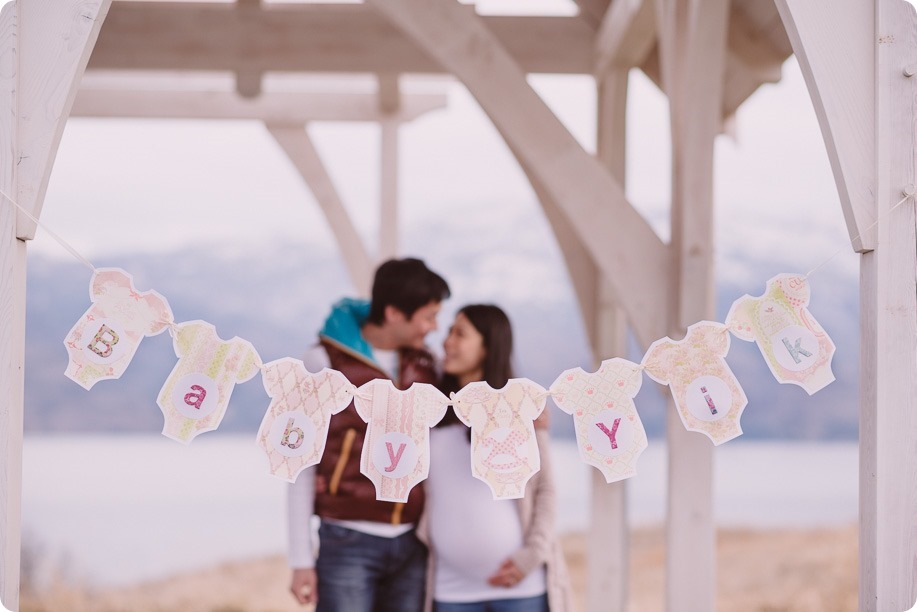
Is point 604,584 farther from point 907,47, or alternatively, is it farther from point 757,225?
point 757,225

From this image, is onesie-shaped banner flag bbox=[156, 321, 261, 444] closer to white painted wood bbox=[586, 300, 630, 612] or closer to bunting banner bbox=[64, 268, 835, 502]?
bunting banner bbox=[64, 268, 835, 502]

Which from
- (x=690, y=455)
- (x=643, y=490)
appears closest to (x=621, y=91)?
(x=690, y=455)

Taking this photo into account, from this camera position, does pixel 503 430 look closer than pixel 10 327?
No

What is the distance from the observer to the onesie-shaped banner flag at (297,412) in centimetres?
191

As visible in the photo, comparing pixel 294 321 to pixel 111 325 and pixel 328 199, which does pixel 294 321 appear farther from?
pixel 111 325

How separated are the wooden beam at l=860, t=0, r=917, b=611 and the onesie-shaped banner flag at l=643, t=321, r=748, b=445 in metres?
0.23

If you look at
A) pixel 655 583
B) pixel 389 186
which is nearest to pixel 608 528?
pixel 389 186

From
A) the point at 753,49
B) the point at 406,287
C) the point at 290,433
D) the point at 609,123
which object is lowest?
the point at 290,433

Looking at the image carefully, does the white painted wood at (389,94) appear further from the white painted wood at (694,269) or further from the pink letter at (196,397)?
the pink letter at (196,397)

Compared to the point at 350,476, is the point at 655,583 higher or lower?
lower

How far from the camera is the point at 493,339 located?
2604mm

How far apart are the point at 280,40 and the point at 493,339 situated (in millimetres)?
1710

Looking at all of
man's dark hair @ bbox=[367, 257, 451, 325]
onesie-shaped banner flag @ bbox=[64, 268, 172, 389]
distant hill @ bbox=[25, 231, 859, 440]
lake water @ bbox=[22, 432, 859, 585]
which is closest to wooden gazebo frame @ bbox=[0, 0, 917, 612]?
onesie-shaped banner flag @ bbox=[64, 268, 172, 389]

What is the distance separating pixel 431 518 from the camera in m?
2.56
